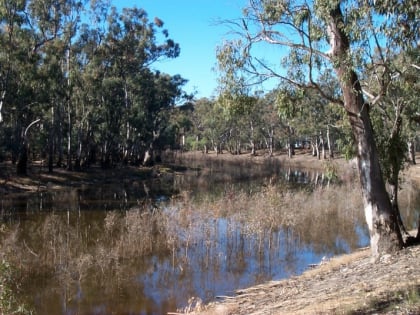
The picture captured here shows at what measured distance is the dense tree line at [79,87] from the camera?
1162 inches

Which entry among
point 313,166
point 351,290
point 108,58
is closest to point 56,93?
point 108,58

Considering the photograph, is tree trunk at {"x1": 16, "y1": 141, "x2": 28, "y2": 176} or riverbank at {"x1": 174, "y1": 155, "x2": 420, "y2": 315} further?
tree trunk at {"x1": 16, "y1": 141, "x2": 28, "y2": 176}

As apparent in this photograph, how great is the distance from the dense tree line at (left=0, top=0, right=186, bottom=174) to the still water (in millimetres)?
10567

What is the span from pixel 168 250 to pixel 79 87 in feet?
89.8

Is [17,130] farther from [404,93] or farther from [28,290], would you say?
[404,93]

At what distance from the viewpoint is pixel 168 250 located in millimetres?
15102

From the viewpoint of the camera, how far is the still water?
452 inches

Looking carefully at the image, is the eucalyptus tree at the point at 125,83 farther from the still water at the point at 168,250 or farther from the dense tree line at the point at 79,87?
the still water at the point at 168,250

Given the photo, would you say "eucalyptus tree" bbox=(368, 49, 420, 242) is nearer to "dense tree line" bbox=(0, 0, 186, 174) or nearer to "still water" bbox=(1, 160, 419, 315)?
"still water" bbox=(1, 160, 419, 315)

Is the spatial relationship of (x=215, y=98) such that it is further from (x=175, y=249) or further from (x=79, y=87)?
(x=79, y=87)

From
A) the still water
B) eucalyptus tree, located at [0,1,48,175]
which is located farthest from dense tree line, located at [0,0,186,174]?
the still water

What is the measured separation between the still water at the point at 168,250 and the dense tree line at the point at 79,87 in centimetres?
1057

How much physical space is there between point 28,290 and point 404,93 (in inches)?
382

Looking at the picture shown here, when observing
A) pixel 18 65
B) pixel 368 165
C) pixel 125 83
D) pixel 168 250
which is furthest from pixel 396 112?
pixel 125 83
